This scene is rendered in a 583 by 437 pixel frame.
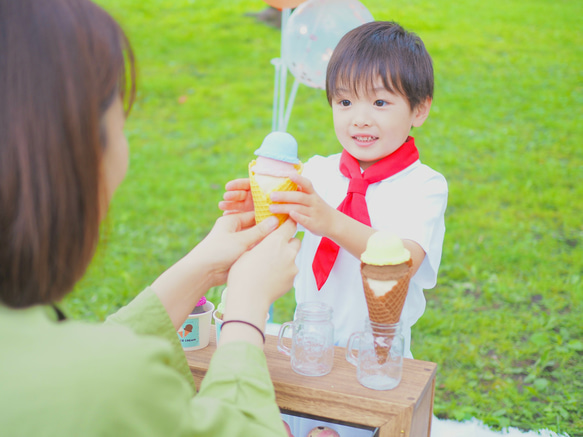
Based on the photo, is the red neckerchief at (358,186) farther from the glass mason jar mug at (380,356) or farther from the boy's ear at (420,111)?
the glass mason jar mug at (380,356)

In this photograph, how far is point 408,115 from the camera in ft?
6.11

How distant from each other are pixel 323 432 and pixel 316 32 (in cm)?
180

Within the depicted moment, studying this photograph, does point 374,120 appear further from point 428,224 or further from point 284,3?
point 284,3

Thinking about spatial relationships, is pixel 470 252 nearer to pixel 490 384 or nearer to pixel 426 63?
pixel 490 384

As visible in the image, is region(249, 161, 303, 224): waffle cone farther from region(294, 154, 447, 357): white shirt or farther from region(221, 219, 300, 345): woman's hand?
region(294, 154, 447, 357): white shirt

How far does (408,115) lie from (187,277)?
0.87 meters

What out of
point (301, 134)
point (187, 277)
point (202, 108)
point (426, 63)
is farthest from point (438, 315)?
point (202, 108)

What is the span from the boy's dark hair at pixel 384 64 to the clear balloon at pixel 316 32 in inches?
31.5

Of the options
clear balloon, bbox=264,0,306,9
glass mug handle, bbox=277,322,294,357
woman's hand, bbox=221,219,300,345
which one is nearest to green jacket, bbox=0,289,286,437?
woman's hand, bbox=221,219,300,345

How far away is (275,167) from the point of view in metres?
1.55

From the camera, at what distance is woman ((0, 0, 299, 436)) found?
0.87 meters

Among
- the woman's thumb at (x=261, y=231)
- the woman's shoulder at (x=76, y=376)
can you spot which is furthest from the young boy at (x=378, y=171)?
the woman's shoulder at (x=76, y=376)

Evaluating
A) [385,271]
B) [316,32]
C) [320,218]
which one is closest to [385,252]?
[385,271]

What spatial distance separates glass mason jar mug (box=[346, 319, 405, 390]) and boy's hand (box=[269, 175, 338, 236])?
30 cm
